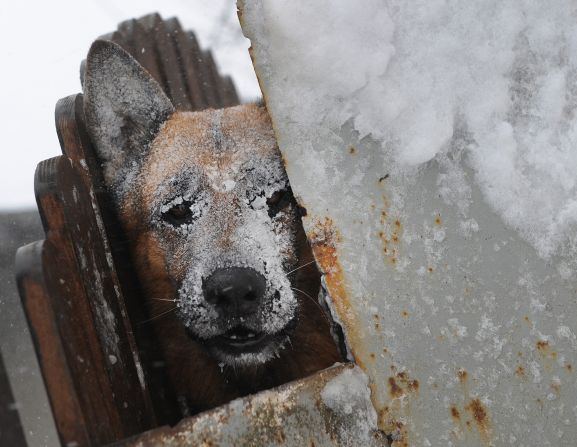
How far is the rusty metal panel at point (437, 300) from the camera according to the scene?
1339 mm

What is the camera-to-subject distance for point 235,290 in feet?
6.51

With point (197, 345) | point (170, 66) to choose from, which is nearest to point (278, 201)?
point (197, 345)

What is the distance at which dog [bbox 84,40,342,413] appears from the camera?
219 centimetres

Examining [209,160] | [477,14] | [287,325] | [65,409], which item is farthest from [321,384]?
[209,160]

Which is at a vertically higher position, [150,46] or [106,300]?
[150,46]

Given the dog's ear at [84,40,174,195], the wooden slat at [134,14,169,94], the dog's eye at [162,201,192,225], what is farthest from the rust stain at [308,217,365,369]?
the wooden slat at [134,14,169,94]

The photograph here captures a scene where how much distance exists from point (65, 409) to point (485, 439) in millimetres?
1083

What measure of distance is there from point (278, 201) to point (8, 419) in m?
1.54

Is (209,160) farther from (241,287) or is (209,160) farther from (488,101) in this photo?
(488,101)

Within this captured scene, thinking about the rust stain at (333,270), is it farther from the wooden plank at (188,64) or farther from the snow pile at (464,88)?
the wooden plank at (188,64)

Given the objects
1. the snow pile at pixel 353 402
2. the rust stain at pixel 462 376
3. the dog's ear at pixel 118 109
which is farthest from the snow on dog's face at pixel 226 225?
the rust stain at pixel 462 376

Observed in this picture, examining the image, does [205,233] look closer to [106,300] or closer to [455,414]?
[106,300]

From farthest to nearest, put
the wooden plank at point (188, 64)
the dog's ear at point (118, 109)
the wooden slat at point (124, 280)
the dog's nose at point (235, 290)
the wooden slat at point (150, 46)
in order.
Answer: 1. the wooden plank at point (188, 64)
2. the wooden slat at point (150, 46)
3. the dog's ear at point (118, 109)
4. the dog's nose at point (235, 290)
5. the wooden slat at point (124, 280)

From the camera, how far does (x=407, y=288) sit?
4.64 feet
